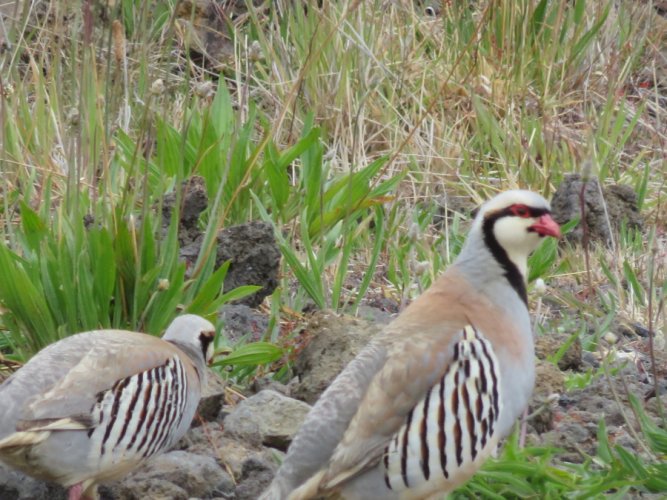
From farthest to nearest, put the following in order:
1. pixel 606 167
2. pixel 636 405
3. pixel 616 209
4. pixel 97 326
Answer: pixel 606 167
pixel 616 209
pixel 97 326
pixel 636 405

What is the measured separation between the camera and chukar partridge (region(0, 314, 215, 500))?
13.9 ft

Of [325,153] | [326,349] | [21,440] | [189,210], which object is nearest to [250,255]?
[189,210]

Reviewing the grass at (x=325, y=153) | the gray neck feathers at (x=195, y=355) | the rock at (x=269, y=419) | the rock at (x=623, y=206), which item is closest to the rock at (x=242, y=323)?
the grass at (x=325, y=153)

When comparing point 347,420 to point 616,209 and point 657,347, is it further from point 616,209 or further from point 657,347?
point 616,209

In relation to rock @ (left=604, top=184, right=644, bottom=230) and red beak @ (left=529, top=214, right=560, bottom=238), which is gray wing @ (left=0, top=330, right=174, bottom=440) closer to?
red beak @ (left=529, top=214, right=560, bottom=238)

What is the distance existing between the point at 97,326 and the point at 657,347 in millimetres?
2605

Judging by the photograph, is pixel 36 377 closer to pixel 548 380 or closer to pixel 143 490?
pixel 143 490

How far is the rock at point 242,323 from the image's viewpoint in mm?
5945

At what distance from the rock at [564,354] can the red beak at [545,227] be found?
1.10 metres

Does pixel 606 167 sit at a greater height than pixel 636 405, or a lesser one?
lesser

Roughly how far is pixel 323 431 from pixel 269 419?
791 mm

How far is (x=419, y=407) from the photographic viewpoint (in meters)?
4.13

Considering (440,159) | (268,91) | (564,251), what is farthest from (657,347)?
(268,91)

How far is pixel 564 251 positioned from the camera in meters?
7.25
